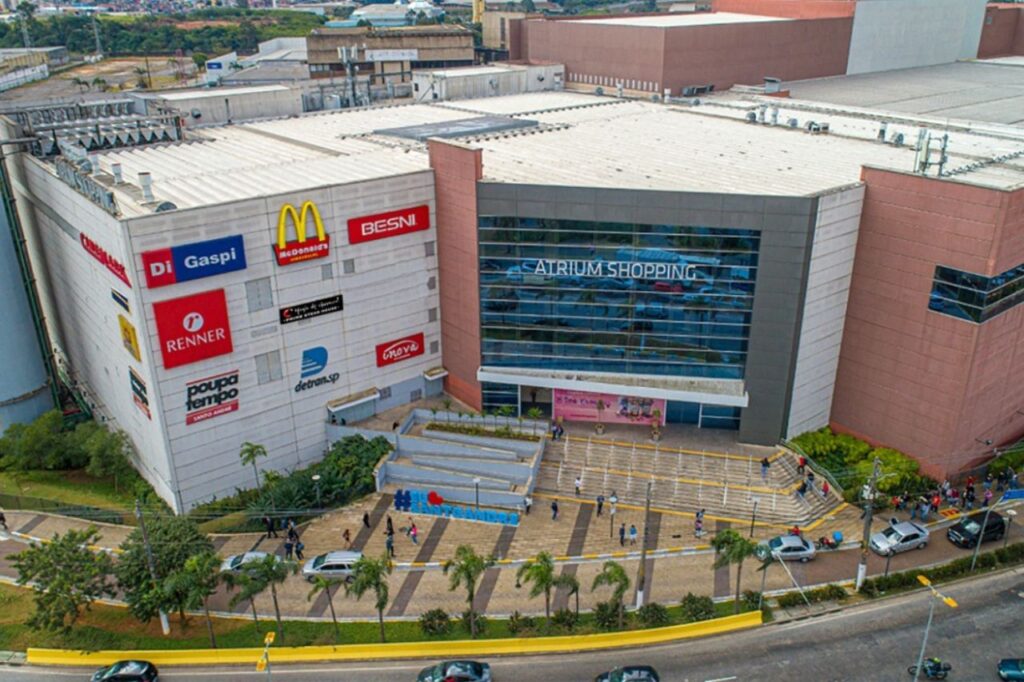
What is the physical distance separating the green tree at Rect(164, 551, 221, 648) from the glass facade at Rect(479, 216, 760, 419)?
2439 cm

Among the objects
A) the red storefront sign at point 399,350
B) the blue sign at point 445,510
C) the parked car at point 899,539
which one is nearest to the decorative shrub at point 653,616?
the blue sign at point 445,510

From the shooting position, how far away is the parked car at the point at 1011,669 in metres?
35.8

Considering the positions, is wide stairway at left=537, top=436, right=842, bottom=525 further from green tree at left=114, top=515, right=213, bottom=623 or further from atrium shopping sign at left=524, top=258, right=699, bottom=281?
green tree at left=114, top=515, right=213, bottom=623

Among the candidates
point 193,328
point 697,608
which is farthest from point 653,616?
point 193,328

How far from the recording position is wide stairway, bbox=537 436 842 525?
49219 mm

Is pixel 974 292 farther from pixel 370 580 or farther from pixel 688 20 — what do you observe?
pixel 688 20

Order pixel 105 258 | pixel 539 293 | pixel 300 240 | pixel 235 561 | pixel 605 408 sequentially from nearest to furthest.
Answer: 1. pixel 235 561
2. pixel 105 258
3. pixel 300 240
4. pixel 539 293
5. pixel 605 408

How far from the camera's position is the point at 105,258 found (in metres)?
47.8

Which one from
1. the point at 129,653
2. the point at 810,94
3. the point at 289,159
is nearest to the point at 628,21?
the point at 810,94

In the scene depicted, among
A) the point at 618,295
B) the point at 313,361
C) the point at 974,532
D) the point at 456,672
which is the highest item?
the point at 618,295

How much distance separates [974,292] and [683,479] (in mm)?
20608

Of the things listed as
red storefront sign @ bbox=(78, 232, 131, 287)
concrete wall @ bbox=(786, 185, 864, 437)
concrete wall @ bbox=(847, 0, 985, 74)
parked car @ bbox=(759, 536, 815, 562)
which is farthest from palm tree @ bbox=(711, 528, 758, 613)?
concrete wall @ bbox=(847, 0, 985, 74)

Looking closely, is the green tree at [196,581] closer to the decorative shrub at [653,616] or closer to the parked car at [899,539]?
the decorative shrub at [653,616]

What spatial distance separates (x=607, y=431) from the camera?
5594 cm
